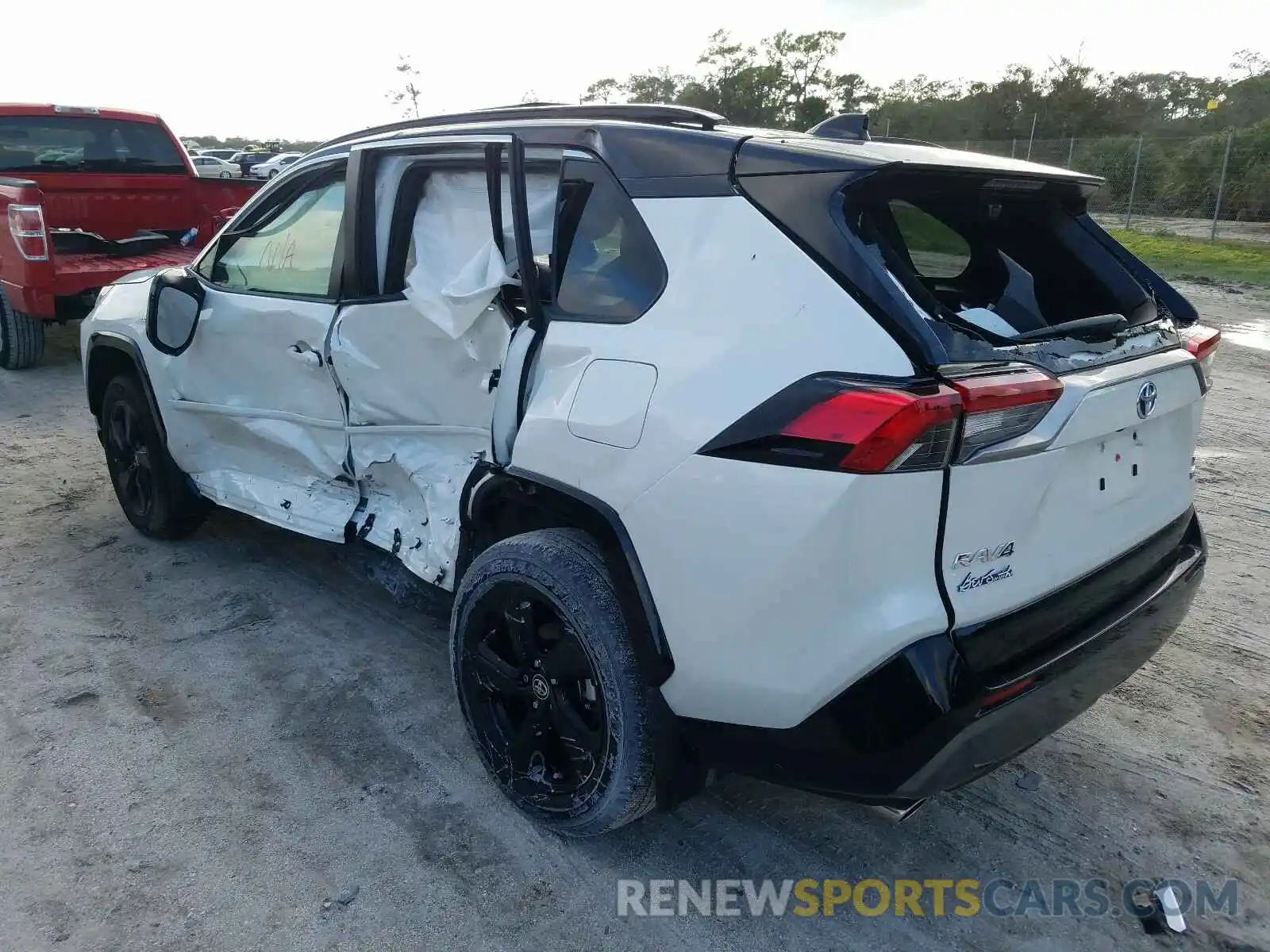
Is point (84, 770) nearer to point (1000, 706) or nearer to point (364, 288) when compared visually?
point (364, 288)

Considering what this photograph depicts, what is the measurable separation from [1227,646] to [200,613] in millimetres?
4209

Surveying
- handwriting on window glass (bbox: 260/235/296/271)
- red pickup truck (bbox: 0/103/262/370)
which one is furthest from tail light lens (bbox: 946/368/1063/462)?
red pickup truck (bbox: 0/103/262/370)

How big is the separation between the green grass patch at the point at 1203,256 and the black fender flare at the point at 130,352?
44.4ft

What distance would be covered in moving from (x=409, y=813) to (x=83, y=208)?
26.3 feet

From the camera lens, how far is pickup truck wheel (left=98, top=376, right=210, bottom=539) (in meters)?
4.41

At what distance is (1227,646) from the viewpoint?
357cm

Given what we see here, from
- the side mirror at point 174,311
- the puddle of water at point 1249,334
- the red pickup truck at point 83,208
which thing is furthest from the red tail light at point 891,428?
the puddle of water at point 1249,334

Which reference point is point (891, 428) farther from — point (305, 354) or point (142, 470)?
point (142, 470)

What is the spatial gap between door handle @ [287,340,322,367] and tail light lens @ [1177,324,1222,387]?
Answer: 2866 millimetres

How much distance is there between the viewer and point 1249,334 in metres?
9.55

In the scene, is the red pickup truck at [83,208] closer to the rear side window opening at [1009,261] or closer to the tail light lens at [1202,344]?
A: the rear side window opening at [1009,261]

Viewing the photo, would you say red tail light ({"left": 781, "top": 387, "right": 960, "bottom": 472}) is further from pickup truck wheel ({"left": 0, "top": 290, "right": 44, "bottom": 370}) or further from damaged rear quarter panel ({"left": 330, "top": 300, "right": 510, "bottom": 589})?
pickup truck wheel ({"left": 0, "top": 290, "right": 44, "bottom": 370})

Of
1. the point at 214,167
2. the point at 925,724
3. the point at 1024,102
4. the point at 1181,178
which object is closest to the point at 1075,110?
the point at 1024,102

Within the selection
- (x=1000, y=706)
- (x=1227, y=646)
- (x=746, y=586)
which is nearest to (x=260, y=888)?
(x=746, y=586)
